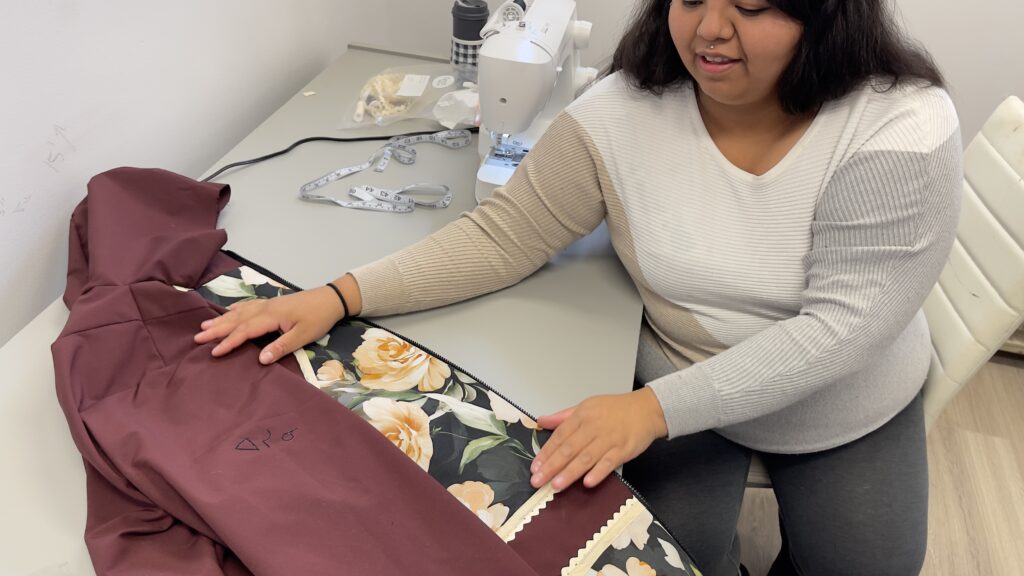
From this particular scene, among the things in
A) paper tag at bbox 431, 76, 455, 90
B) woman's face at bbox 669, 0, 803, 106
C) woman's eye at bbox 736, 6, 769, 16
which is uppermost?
woman's eye at bbox 736, 6, 769, 16

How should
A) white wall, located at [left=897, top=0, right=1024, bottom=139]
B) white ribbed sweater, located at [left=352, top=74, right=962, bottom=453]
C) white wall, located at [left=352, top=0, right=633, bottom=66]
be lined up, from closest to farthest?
white ribbed sweater, located at [left=352, top=74, right=962, bottom=453], white wall, located at [left=897, top=0, right=1024, bottom=139], white wall, located at [left=352, top=0, right=633, bottom=66]

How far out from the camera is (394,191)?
4.28ft

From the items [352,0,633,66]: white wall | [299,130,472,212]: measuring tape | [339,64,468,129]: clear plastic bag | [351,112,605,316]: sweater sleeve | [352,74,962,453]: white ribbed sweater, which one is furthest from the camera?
[352,0,633,66]: white wall

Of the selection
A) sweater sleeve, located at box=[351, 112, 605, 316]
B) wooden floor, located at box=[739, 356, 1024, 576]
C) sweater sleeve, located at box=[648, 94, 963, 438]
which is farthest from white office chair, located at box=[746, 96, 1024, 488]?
wooden floor, located at box=[739, 356, 1024, 576]

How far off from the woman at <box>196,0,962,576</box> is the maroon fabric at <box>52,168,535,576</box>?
71 mm

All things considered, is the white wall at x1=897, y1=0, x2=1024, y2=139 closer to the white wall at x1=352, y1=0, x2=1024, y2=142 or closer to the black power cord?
the white wall at x1=352, y1=0, x2=1024, y2=142

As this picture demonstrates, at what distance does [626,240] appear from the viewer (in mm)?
1094

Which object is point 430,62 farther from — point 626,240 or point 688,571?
point 688,571

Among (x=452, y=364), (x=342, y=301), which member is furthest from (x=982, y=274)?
(x=342, y=301)

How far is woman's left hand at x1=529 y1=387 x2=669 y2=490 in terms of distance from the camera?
32.1 inches

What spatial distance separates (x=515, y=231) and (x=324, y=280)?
0.28 meters

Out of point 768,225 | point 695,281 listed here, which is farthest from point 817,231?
point 695,281

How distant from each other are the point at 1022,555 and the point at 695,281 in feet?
3.95

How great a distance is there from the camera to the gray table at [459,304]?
98 cm
